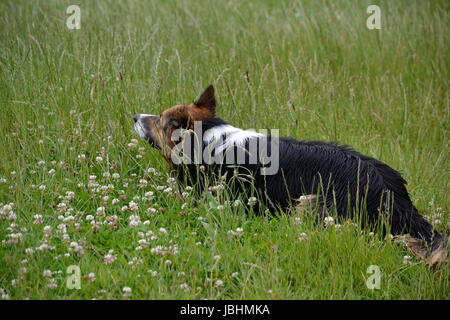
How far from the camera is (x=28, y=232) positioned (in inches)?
162

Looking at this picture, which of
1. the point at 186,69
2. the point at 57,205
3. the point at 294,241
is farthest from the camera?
the point at 186,69

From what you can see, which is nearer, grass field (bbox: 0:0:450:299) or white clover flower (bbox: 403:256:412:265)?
grass field (bbox: 0:0:450:299)

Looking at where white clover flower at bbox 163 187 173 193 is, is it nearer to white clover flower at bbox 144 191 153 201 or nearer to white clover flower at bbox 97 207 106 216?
white clover flower at bbox 144 191 153 201

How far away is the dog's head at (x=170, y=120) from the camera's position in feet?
16.4

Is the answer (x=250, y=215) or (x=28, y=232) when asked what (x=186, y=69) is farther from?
(x=28, y=232)

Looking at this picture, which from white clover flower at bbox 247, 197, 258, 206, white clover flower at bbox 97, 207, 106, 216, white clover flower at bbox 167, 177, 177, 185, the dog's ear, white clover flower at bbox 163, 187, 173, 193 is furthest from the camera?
the dog's ear

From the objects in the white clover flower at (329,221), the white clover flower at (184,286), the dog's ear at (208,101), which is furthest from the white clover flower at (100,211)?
the white clover flower at (329,221)

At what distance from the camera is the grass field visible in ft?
12.5

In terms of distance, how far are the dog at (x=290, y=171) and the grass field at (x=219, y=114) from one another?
0.20 meters

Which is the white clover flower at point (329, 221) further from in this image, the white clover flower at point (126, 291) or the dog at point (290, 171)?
the white clover flower at point (126, 291)

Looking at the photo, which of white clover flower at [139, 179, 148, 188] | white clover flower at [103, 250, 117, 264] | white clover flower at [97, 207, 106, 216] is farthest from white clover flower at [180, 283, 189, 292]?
white clover flower at [139, 179, 148, 188]

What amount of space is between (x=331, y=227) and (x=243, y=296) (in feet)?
3.06

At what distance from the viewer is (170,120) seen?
5.01 m
